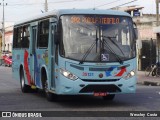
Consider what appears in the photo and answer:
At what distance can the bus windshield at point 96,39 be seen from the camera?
1295cm

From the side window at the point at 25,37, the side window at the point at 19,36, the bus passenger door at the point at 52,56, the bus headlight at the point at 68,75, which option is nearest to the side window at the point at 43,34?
the bus passenger door at the point at 52,56

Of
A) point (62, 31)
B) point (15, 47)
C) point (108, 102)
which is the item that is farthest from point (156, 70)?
point (62, 31)

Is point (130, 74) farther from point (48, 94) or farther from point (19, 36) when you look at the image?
point (19, 36)

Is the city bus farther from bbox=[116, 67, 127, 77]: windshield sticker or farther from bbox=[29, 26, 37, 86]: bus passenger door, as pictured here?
bbox=[29, 26, 37, 86]: bus passenger door

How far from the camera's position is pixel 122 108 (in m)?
12.9

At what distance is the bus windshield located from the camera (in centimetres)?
1295

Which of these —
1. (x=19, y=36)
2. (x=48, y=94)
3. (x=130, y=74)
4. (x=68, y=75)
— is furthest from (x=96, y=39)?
(x=19, y=36)

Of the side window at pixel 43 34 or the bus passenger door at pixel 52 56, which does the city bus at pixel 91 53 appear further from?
the side window at pixel 43 34

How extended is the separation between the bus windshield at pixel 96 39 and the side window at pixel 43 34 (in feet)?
5.37

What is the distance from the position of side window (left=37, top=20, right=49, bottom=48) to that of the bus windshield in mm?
1637

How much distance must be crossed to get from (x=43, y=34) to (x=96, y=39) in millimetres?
2670

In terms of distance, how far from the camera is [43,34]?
15094 mm

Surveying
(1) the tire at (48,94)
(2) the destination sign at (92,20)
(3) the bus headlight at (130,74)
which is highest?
(2) the destination sign at (92,20)

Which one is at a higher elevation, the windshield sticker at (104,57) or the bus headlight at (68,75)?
the windshield sticker at (104,57)
